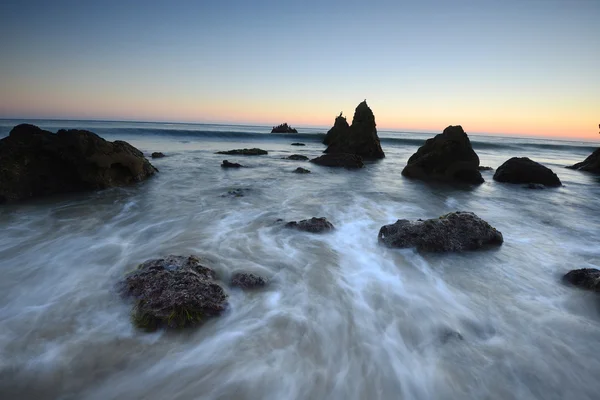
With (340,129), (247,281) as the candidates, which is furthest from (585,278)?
(340,129)

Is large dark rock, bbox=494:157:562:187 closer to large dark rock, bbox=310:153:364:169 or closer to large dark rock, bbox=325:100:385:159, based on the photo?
large dark rock, bbox=310:153:364:169

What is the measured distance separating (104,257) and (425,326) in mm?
5422

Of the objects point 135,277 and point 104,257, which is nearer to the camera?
point 135,277

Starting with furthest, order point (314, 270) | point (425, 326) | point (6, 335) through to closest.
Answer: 1. point (314, 270)
2. point (425, 326)
3. point (6, 335)

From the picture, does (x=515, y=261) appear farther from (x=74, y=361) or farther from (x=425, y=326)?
(x=74, y=361)

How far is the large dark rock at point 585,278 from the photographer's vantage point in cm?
476

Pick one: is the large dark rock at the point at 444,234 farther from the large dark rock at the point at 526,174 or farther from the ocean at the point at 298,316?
the large dark rock at the point at 526,174

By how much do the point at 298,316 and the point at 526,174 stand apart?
1626 centimetres

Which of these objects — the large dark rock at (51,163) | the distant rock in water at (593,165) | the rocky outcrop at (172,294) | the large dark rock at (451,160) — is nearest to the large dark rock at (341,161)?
the large dark rock at (451,160)

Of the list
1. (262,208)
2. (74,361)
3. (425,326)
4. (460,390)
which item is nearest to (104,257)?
(74,361)

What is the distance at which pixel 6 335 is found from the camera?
137 inches

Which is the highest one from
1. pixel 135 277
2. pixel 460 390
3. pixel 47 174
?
pixel 47 174

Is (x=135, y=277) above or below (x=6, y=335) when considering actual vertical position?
above

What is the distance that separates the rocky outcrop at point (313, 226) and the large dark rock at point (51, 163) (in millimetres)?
7289
